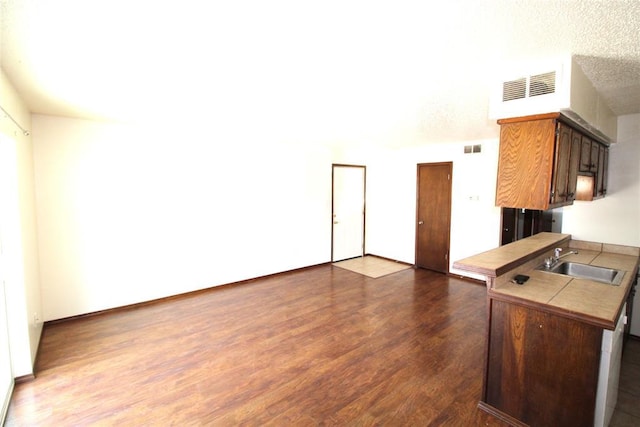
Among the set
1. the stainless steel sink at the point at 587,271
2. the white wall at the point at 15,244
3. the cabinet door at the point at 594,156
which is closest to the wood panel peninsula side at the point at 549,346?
the stainless steel sink at the point at 587,271

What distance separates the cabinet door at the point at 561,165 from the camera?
2.09 m

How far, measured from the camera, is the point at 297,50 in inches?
71.0

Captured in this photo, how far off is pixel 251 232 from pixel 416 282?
2.91 m

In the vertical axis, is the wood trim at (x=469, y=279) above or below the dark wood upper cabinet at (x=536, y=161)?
below

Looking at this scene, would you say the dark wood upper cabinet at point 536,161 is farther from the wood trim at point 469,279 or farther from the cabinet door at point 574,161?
the wood trim at point 469,279

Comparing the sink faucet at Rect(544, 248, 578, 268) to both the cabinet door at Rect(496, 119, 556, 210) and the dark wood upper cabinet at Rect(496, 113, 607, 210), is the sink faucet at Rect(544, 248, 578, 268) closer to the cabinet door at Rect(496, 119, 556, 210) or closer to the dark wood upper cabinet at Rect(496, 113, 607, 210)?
the dark wood upper cabinet at Rect(496, 113, 607, 210)

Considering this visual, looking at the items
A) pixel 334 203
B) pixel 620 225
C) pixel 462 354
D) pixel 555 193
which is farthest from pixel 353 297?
pixel 620 225

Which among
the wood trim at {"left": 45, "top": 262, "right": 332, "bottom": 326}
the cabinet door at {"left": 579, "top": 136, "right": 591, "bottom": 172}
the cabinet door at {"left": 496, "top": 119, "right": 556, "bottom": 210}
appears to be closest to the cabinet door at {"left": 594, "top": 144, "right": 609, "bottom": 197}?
the cabinet door at {"left": 579, "top": 136, "right": 591, "bottom": 172}

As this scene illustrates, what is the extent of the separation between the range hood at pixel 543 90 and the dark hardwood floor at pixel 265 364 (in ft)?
7.15

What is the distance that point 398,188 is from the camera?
20.0 ft

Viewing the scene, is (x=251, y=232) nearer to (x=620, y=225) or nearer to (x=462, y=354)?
(x=462, y=354)

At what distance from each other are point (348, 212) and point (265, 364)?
419 centimetres

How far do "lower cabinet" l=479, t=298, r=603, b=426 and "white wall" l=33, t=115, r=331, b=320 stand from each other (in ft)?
12.3

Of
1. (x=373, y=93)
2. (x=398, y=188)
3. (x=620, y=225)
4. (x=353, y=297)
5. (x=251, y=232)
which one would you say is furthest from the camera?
(x=398, y=188)
